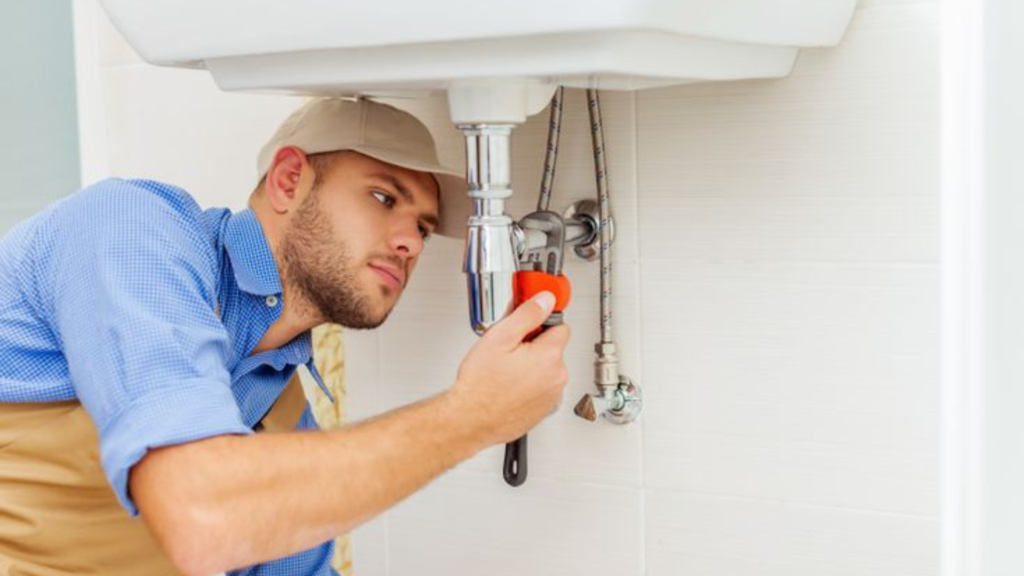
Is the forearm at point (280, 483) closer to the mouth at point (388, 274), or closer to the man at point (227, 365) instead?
the man at point (227, 365)

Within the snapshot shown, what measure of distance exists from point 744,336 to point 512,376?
0.90 ft

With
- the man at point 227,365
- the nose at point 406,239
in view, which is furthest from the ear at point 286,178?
the nose at point 406,239

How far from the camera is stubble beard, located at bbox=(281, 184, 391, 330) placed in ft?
3.74

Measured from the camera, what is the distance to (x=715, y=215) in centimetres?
116

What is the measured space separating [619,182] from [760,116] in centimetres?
16

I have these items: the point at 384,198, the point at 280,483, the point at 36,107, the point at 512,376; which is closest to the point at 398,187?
the point at 384,198

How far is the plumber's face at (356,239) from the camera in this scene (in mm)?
Answer: 1140

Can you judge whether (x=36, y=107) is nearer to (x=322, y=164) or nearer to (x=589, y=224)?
(x=322, y=164)

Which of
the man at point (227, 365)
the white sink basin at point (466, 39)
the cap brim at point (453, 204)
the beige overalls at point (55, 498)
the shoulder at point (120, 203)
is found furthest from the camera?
the cap brim at point (453, 204)

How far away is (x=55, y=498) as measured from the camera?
1.14 m

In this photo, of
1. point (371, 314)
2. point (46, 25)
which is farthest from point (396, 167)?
point (46, 25)

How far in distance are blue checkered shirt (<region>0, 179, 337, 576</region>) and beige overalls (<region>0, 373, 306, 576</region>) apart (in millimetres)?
35

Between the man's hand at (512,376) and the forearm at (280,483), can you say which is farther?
the man's hand at (512,376)

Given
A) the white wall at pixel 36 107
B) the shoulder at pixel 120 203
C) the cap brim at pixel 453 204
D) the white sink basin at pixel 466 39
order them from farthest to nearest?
the white wall at pixel 36 107 < the cap brim at pixel 453 204 < the shoulder at pixel 120 203 < the white sink basin at pixel 466 39
